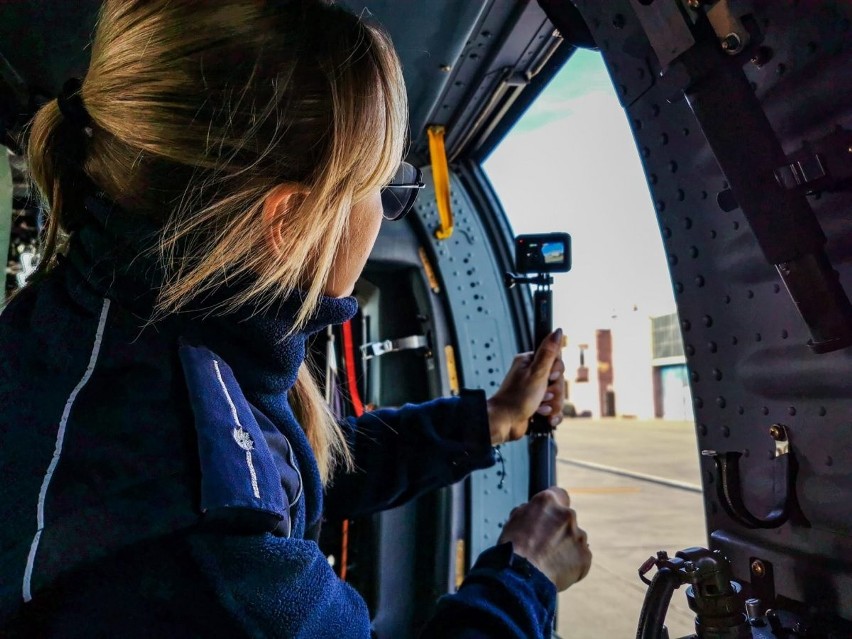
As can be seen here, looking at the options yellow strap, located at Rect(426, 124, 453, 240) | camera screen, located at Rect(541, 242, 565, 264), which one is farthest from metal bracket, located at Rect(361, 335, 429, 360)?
camera screen, located at Rect(541, 242, 565, 264)

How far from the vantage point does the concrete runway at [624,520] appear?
5.48m

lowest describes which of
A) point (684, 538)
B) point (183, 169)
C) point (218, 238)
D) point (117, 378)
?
point (684, 538)

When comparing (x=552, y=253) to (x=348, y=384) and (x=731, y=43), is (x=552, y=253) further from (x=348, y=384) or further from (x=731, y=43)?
(x=348, y=384)

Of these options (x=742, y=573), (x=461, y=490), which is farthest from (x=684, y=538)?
(x=742, y=573)

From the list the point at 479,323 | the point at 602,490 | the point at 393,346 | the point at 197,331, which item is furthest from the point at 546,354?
the point at 602,490

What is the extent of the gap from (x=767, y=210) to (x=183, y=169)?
0.83 meters

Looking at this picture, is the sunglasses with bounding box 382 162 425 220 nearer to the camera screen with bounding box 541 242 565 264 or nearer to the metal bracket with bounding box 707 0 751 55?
the camera screen with bounding box 541 242 565 264

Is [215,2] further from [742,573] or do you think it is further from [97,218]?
[742,573]

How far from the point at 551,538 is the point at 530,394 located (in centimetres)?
48

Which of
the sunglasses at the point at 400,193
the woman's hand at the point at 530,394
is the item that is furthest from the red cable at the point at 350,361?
the sunglasses at the point at 400,193

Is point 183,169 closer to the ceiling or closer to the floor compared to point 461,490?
closer to the ceiling

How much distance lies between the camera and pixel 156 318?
34.1 inches

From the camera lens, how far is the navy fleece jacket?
0.73 metres

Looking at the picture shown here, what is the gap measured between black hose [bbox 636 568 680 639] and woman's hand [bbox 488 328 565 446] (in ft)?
2.06
